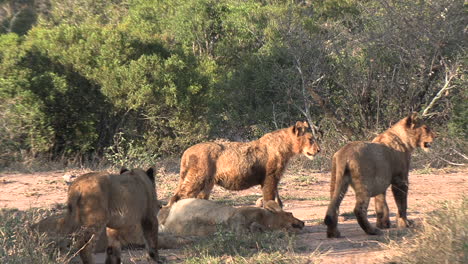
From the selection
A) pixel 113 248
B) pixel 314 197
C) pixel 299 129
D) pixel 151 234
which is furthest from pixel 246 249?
pixel 314 197

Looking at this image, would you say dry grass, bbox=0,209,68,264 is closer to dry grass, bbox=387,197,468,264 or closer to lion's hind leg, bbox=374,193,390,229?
dry grass, bbox=387,197,468,264

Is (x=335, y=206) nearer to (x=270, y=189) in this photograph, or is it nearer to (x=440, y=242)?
(x=270, y=189)

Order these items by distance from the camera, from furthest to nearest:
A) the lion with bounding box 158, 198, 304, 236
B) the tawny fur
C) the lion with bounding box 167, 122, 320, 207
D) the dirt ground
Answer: the lion with bounding box 167, 122, 320, 207
the lion with bounding box 158, 198, 304, 236
the dirt ground
the tawny fur

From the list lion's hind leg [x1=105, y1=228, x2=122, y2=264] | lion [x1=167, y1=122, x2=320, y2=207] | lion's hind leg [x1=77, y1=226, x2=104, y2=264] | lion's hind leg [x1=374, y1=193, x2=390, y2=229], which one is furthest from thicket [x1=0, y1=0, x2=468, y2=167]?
lion's hind leg [x1=77, y1=226, x2=104, y2=264]

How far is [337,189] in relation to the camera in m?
9.02

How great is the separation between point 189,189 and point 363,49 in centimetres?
1055

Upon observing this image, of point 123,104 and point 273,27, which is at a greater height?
point 273,27

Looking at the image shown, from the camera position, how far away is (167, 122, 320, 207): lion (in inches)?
416

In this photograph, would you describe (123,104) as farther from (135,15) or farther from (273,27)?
(135,15)

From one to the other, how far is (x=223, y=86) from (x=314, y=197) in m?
7.50

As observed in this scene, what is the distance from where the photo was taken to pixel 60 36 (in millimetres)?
18172

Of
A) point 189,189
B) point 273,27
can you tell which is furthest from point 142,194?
point 273,27

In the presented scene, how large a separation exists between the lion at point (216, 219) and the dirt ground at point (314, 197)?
374 millimetres

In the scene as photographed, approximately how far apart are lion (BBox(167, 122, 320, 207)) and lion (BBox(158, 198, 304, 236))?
104 centimetres
